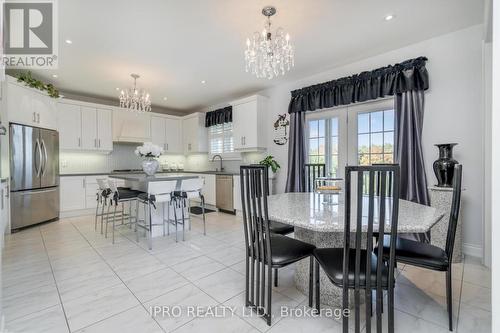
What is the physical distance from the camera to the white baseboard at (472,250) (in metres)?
2.68

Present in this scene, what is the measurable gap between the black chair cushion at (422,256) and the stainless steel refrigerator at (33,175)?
16.5 ft

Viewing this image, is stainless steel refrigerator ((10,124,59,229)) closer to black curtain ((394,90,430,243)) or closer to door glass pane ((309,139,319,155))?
door glass pane ((309,139,319,155))

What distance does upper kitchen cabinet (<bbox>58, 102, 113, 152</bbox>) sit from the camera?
189 inches

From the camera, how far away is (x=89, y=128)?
5.11 metres

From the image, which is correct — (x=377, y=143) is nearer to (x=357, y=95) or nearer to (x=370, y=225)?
(x=357, y=95)

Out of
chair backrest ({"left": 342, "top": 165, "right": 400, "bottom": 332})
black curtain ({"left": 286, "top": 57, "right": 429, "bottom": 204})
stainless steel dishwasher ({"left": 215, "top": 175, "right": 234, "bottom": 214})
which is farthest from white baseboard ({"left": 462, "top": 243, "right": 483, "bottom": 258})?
stainless steel dishwasher ({"left": 215, "top": 175, "right": 234, "bottom": 214})

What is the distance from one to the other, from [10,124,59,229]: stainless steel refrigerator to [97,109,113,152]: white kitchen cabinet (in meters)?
0.85

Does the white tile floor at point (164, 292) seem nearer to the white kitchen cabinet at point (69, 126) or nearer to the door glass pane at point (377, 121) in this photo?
the door glass pane at point (377, 121)

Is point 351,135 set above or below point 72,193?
above

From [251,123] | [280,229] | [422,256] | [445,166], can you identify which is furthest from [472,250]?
[251,123]

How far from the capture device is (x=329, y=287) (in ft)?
6.09

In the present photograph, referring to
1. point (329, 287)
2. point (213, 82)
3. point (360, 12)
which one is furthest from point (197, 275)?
point (213, 82)

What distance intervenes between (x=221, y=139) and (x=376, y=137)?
365 centimetres

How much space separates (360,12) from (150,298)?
11.2 feet
